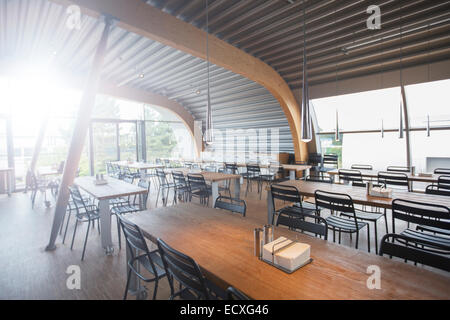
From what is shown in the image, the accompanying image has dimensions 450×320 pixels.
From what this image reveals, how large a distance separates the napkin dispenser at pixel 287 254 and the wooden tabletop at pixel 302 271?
44mm

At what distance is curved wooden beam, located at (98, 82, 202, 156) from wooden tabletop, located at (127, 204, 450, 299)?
27.6 feet

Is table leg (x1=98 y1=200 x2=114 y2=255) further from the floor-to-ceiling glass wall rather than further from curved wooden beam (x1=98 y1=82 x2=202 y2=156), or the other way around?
curved wooden beam (x1=98 y1=82 x2=202 y2=156)

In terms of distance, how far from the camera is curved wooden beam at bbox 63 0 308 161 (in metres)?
3.69

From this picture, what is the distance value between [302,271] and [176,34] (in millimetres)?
4556

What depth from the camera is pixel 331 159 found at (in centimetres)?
819

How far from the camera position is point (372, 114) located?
7359 mm

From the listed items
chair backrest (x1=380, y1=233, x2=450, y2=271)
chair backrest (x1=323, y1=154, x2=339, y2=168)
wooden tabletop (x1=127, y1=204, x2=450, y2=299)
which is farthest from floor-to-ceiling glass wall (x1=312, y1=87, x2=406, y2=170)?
wooden tabletop (x1=127, y1=204, x2=450, y2=299)

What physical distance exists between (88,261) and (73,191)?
47.3 inches

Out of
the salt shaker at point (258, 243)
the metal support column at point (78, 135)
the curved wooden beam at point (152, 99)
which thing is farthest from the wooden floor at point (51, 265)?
the curved wooden beam at point (152, 99)

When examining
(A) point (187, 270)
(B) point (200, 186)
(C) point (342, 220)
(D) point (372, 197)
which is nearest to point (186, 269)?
(A) point (187, 270)

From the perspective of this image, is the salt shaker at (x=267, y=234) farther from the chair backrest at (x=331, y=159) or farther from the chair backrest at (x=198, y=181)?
the chair backrest at (x=331, y=159)

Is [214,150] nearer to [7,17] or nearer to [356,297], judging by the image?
[7,17]

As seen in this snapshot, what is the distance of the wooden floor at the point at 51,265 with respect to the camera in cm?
251

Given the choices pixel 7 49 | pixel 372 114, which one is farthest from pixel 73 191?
pixel 372 114
